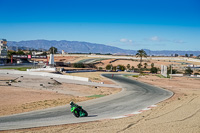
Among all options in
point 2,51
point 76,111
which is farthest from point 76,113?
point 2,51

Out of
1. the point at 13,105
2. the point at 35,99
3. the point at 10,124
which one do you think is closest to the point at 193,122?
the point at 10,124

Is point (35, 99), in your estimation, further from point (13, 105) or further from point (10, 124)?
point (10, 124)

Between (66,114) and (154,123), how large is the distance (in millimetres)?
6913

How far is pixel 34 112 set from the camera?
1912 cm

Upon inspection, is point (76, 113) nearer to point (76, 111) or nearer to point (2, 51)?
point (76, 111)

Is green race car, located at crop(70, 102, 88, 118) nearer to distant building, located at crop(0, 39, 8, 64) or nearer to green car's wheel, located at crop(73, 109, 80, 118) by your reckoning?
green car's wheel, located at crop(73, 109, 80, 118)

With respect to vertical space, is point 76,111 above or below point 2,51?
below

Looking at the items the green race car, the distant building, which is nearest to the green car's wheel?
the green race car

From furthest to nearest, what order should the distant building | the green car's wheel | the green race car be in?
the distant building → the green car's wheel → the green race car

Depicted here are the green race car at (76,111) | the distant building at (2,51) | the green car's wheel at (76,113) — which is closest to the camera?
the green race car at (76,111)

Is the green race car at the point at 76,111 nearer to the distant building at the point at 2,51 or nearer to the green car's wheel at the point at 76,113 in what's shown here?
the green car's wheel at the point at 76,113

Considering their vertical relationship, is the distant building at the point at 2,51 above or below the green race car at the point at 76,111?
above

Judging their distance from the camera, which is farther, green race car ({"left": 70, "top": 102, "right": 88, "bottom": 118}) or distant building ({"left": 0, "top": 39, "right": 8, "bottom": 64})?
distant building ({"left": 0, "top": 39, "right": 8, "bottom": 64})

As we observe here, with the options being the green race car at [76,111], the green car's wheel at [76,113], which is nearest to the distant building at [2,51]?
the green race car at [76,111]
